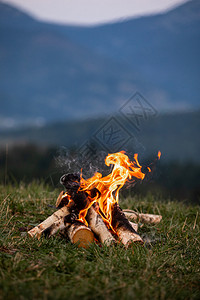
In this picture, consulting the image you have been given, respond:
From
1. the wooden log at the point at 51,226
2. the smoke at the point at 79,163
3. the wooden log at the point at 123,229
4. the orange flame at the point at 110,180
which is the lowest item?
the wooden log at the point at 123,229

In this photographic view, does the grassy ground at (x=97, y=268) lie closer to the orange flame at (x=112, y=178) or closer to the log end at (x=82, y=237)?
the log end at (x=82, y=237)

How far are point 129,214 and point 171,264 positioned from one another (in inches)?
65.1

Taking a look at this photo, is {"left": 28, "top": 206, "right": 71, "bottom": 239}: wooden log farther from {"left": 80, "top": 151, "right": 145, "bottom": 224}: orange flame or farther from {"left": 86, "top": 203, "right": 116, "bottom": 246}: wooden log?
{"left": 80, "top": 151, "right": 145, "bottom": 224}: orange flame

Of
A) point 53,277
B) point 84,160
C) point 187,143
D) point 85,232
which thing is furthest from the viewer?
point 187,143

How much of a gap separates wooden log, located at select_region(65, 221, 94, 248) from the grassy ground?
10 cm

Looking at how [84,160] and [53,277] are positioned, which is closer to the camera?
[53,277]

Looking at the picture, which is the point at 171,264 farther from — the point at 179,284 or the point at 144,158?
the point at 144,158

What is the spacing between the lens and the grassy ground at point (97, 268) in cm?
246

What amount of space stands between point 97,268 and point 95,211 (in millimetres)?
1005

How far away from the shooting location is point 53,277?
107 inches

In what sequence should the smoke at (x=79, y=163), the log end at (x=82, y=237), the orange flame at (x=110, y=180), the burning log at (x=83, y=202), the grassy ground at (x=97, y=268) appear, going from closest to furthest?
1. the grassy ground at (x=97, y=268)
2. the log end at (x=82, y=237)
3. the burning log at (x=83, y=202)
4. the orange flame at (x=110, y=180)
5. the smoke at (x=79, y=163)

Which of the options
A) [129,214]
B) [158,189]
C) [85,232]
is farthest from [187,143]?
[85,232]

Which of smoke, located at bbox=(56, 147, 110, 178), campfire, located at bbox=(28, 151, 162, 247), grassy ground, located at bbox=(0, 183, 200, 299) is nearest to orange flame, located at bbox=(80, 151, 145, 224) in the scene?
campfire, located at bbox=(28, 151, 162, 247)

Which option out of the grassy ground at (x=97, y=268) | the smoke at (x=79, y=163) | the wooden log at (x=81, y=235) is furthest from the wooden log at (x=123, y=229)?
the smoke at (x=79, y=163)
